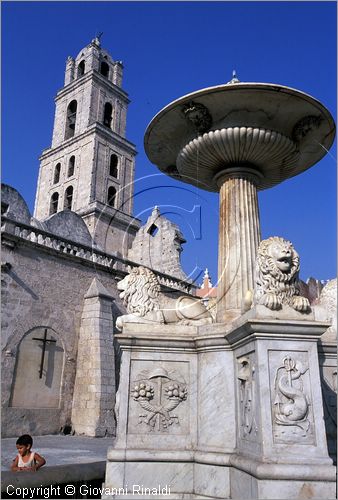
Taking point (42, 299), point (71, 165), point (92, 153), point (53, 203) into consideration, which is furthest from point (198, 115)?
point (53, 203)

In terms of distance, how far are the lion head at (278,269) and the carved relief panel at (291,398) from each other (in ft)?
1.72

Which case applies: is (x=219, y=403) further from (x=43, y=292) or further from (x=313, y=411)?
(x=43, y=292)

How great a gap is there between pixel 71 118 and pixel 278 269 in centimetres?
3097

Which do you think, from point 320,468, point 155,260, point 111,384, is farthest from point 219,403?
point 155,260

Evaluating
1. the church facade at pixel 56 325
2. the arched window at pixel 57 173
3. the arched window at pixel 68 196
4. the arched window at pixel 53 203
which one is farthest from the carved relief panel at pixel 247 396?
the arched window at pixel 57 173

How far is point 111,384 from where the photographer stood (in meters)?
13.8

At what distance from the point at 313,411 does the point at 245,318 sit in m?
0.87

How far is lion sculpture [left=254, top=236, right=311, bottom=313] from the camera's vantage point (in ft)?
11.7

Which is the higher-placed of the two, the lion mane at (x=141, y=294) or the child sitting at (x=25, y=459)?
the lion mane at (x=141, y=294)

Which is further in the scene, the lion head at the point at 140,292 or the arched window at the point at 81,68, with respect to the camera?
the arched window at the point at 81,68

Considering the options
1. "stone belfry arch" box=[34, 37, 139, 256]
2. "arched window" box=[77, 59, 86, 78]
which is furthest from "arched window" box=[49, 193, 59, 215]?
"arched window" box=[77, 59, 86, 78]

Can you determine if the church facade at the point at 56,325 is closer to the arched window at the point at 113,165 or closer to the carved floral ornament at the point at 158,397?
the carved floral ornament at the point at 158,397

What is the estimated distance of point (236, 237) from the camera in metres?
5.17

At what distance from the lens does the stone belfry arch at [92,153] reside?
27.4 meters
